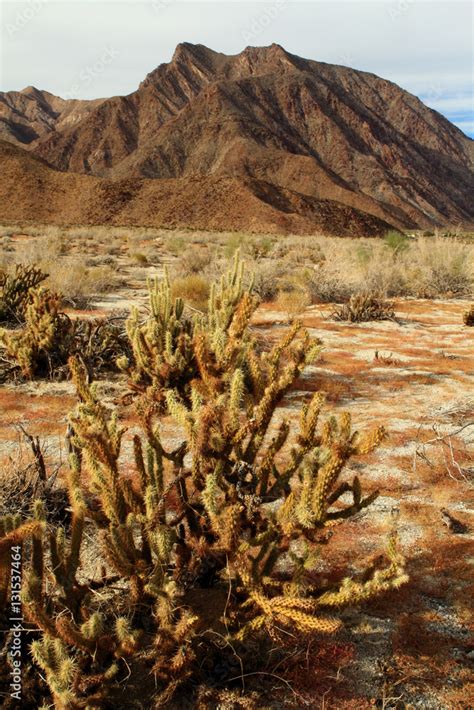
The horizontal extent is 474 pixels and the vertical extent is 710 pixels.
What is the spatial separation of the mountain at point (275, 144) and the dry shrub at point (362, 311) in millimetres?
46552

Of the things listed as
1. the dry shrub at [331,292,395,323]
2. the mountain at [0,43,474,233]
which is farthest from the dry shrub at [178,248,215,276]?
the mountain at [0,43,474,233]

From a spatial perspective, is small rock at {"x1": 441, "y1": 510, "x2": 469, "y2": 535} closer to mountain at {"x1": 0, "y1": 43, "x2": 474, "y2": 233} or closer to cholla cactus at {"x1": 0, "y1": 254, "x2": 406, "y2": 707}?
cholla cactus at {"x1": 0, "y1": 254, "x2": 406, "y2": 707}

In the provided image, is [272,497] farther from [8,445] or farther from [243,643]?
[8,445]

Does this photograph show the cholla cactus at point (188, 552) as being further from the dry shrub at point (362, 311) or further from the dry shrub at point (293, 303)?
the dry shrub at point (293, 303)

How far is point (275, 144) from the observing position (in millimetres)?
92250

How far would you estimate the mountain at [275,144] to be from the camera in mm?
62906

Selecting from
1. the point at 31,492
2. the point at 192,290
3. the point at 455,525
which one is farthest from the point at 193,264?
the point at 455,525

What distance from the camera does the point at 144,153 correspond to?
9100 cm

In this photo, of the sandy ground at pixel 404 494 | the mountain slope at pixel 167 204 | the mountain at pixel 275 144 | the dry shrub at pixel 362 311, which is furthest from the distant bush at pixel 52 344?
the mountain at pixel 275 144

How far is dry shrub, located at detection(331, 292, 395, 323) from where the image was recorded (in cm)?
950

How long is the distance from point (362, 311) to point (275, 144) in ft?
293

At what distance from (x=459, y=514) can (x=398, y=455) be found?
86 centimetres

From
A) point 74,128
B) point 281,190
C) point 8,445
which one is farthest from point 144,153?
point 8,445

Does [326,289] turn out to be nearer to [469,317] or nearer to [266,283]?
[266,283]
